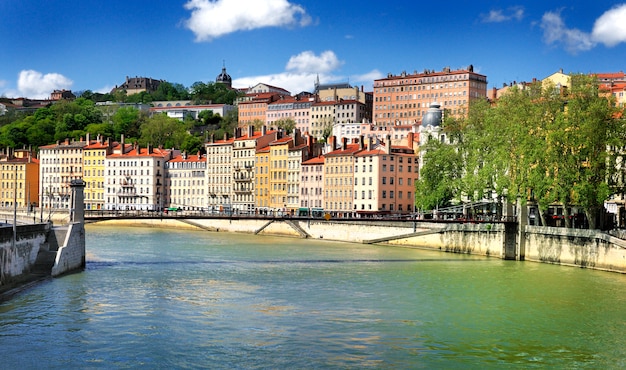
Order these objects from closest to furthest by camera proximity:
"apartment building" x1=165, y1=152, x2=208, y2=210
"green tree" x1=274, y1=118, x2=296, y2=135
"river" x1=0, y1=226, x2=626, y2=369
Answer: "river" x1=0, y1=226, x2=626, y2=369 < "apartment building" x1=165, y1=152, x2=208, y2=210 < "green tree" x1=274, y1=118, x2=296, y2=135

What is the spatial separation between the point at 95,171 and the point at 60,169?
481 cm

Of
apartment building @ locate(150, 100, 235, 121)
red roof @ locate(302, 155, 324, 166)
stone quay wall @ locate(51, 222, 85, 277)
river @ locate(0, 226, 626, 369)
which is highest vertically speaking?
apartment building @ locate(150, 100, 235, 121)

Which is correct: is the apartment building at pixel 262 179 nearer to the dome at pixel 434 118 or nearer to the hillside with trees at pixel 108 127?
the dome at pixel 434 118

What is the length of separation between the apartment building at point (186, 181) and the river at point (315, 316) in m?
54.4

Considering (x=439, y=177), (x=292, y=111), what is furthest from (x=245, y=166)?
(x=292, y=111)

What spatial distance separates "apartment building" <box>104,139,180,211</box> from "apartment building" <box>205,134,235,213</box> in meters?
7.38

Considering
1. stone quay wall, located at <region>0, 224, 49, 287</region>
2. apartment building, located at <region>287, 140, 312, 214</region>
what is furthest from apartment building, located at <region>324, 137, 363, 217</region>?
stone quay wall, located at <region>0, 224, 49, 287</region>

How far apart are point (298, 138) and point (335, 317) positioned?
60.0 m

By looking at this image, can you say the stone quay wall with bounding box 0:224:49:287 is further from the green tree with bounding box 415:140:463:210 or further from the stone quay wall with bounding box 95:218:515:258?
the green tree with bounding box 415:140:463:210

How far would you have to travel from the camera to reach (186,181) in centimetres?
9700

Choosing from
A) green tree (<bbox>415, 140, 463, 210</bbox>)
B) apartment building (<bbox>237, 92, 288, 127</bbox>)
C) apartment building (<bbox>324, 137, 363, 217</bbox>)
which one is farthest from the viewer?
apartment building (<bbox>237, 92, 288, 127</bbox>)

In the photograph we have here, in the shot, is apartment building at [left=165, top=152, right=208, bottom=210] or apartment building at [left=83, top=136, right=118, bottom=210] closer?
apartment building at [left=165, top=152, right=208, bottom=210]

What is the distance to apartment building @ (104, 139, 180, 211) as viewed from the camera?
322ft

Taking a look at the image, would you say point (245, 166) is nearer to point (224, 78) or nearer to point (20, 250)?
point (20, 250)
